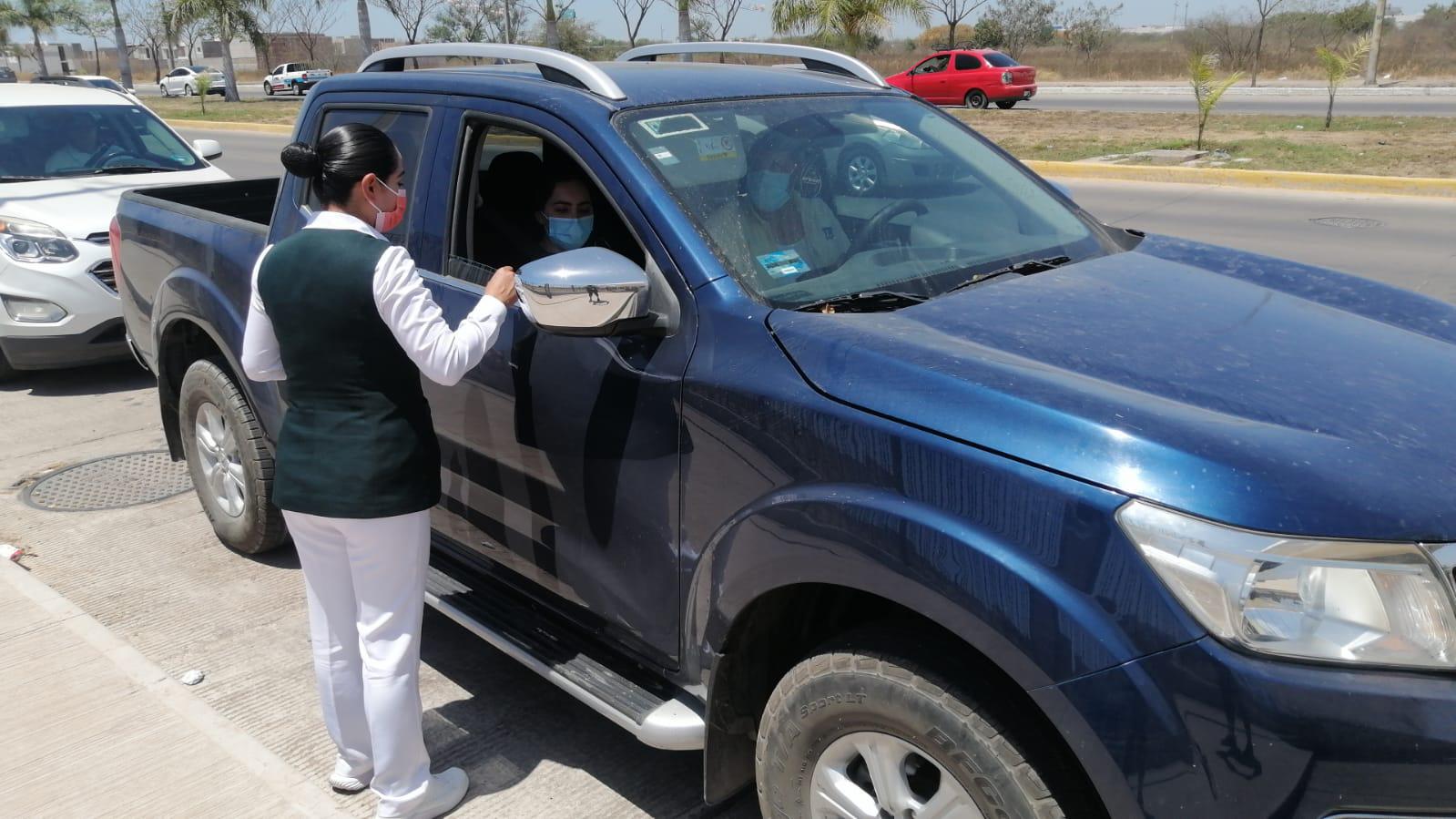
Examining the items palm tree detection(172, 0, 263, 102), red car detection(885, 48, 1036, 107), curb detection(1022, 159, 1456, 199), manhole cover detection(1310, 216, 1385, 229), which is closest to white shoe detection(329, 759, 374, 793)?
curb detection(1022, 159, 1456, 199)

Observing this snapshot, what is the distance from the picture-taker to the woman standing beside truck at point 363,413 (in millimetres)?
2598

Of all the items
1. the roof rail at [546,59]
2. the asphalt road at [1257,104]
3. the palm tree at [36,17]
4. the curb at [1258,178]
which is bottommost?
the curb at [1258,178]

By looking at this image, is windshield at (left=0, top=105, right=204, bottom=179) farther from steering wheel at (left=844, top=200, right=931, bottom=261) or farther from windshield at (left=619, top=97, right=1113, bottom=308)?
steering wheel at (left=844, top=200, right=931, bottom=261)

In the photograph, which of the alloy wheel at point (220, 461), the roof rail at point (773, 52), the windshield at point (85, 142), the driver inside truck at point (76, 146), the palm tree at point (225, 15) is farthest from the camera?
the palm tree at point (225, 15)

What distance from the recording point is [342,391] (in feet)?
8.80

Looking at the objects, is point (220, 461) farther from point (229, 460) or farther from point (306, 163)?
point (306, 163)

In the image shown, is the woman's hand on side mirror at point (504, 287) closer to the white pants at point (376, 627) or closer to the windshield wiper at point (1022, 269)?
the white pants at point (376, 627)

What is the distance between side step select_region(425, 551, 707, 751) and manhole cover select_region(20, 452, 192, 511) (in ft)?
8.78

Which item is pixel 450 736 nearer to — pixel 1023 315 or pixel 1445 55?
pixel 1023 315

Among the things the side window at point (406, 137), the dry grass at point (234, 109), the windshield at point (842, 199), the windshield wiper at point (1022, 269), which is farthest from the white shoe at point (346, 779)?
the dry grass at point (234, 109)

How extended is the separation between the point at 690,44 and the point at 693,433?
1.94 m

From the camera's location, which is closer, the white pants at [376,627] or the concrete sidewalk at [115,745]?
the white pants at [376,627]

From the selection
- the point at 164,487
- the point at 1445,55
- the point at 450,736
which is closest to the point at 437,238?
the point at 450,736

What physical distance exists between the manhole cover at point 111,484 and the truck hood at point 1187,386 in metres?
4.18
